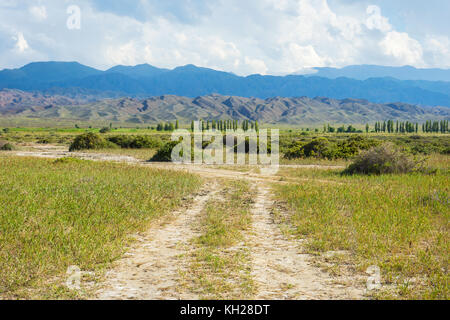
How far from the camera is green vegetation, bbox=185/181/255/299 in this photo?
18.6 ft

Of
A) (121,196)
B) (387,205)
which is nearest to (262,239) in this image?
(387,205)

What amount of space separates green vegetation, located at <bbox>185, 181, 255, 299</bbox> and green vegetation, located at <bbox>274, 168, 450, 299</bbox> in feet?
4.77

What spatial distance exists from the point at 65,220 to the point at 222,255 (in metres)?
4.08

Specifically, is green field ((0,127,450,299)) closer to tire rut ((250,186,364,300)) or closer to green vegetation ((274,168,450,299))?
green vegetation ((274,168,450,299))

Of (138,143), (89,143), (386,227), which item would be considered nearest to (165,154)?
(138,143)

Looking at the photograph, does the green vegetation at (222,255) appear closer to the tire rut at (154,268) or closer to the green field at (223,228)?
the green field at (223,228)

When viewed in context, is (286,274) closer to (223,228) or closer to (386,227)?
(223,228)

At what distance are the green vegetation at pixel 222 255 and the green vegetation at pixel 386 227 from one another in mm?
1455

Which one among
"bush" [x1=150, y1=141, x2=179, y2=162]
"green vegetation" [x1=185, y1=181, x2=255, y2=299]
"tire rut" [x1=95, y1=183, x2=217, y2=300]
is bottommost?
"tire rut" [x1=95, y1=183, x2=217, y2=300]

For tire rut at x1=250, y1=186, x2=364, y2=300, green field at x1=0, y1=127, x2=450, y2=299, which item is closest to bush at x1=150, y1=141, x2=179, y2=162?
green field at x1=0, y1=127, x2=450, y2=299

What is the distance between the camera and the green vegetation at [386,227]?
6098 millimetres

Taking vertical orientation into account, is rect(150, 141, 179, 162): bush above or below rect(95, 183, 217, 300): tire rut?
above

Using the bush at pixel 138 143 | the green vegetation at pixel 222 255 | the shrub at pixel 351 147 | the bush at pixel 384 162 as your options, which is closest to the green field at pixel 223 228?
the green vegetation at pixel 222 255
